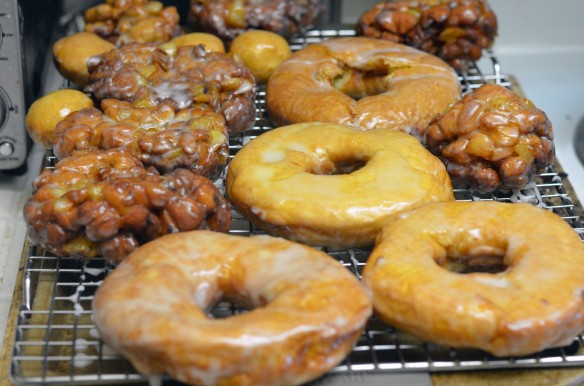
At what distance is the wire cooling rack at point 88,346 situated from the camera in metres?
1.65

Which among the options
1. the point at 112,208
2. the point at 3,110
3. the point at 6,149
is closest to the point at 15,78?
the point at 3,110

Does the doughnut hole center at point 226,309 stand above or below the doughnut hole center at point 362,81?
below

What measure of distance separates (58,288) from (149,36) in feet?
3.69

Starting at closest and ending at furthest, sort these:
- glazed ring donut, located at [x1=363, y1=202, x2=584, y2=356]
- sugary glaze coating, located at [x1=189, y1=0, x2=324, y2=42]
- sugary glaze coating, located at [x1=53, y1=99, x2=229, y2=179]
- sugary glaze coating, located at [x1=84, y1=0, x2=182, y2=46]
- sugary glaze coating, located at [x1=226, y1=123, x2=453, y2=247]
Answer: glazed ring donut, located at [x1=363, y1=202, x2=584, y2=356]
sugary glaze coating, located at [x1=226, y1=123, x2=453, y2=247]
sugary glaze coating, located at [x1=53, y1=99, x2=229, y2=179]
sugary glaze coating, located at [x1=84, y1=0, x2=182, y2=46]
sugary glaze coating, located at [x1=189, y1=0, x2=324, y2=42]

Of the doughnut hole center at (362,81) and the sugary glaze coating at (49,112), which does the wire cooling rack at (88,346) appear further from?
the doughnut hole center at (362,81)

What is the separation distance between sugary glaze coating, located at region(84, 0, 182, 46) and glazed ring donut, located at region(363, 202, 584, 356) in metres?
1.28

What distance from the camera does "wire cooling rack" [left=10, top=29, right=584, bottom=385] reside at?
65.0 inches

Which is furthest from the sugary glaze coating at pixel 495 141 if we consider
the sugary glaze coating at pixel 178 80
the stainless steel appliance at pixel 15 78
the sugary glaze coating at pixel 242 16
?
the stainless steel appliance at pixel 15 78

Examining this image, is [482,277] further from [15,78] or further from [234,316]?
[15,78]

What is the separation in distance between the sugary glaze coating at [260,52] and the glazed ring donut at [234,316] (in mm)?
1055

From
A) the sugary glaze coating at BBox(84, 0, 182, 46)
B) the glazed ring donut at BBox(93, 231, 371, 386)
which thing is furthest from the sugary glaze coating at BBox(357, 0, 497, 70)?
the glazed ring donut at BBox(93, 231, 371, 386)

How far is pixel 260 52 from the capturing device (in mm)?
2664

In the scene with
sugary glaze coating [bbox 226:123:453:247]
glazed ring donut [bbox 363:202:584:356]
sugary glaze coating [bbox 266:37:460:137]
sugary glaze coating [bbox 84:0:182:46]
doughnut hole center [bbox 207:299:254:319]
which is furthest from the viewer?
sugary glaze coating [bbox 84:0:182:46]

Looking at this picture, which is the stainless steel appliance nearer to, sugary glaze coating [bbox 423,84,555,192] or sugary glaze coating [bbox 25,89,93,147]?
sugary glaze coating [bbox 25,89,93,147]
